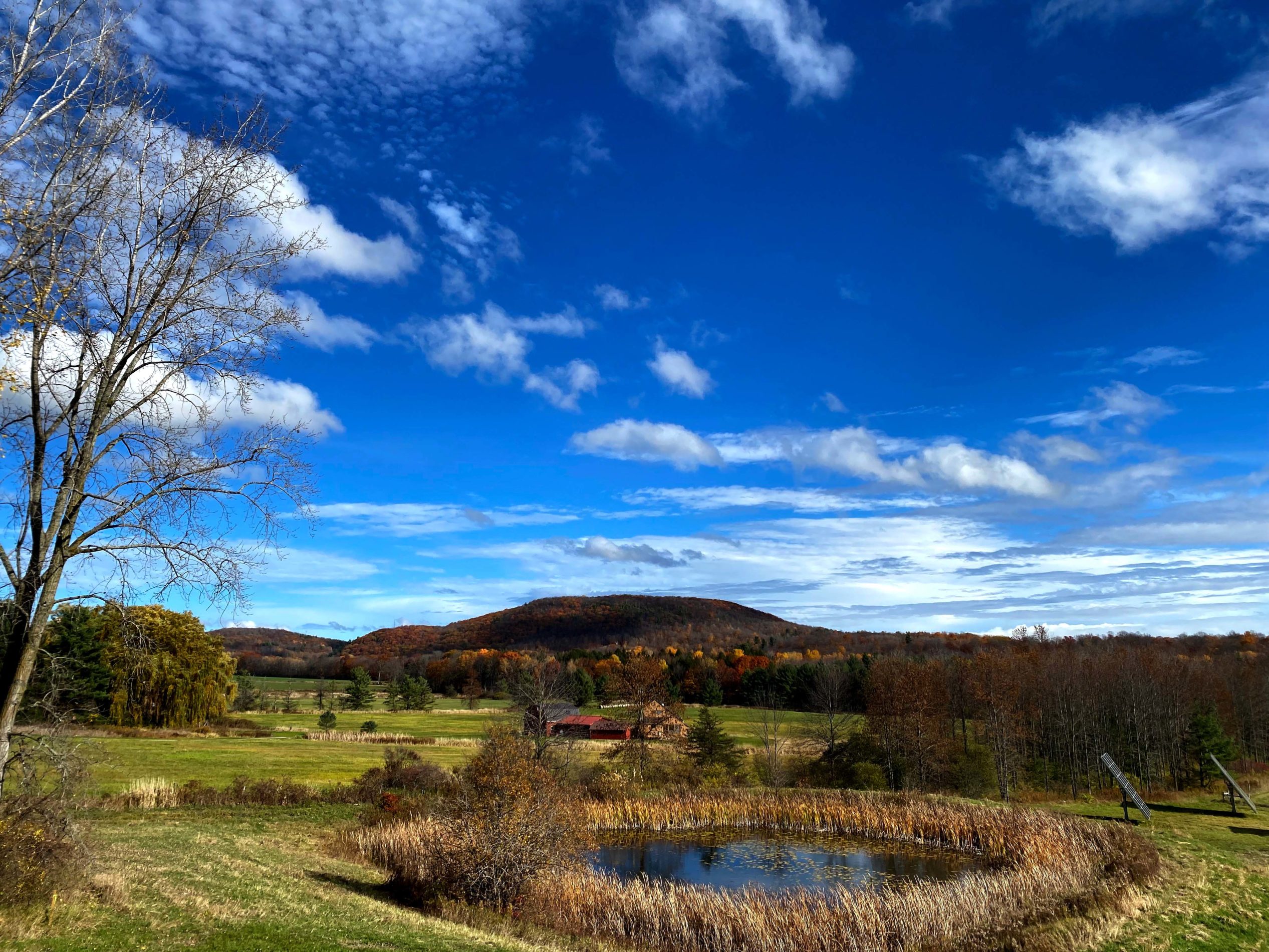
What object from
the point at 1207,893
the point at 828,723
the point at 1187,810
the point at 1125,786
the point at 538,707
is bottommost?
the point at 1187,810

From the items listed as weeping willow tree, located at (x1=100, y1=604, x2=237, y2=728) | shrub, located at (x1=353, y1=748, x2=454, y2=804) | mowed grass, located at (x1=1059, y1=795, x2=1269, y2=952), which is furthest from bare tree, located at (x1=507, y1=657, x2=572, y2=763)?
weeping willow tree, located at (x1=100, y1=604, x2=237, y2=728)

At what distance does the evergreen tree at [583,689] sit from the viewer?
81.9 meters

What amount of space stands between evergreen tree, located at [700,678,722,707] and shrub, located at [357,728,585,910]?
67200 millimetres

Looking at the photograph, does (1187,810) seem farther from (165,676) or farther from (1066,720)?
(165,676)

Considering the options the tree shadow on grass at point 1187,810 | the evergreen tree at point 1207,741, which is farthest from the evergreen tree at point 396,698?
the evergreen tree at point 1207,741

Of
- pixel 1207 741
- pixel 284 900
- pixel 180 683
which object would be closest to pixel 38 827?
pixel 284 900

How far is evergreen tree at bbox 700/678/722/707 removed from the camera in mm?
85125

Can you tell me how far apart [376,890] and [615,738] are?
56543 millimetres

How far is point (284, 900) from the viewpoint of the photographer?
13.9m

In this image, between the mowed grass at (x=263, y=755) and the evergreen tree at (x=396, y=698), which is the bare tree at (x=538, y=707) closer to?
the mowed grass at (x=263, y=755)

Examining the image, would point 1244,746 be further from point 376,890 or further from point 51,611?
point 51,611

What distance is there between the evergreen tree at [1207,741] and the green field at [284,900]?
2117 centimetres

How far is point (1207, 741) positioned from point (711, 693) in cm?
5035

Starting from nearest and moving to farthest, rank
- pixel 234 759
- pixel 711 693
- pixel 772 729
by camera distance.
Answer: pixel 234 759, pixel 772 729, pixel 711 693
